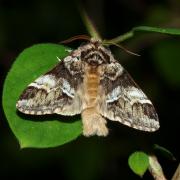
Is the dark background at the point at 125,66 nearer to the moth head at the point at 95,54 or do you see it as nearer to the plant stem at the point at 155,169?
the moth head at the point at 95,54

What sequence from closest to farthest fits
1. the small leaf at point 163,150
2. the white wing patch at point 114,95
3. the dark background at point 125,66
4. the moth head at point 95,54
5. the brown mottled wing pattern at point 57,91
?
the small leaf at point 163,150 → the brown mottled wing pattern at point 57,91 → the white wing patch at point 114,95 → the moth head at point 95,54 → the dark background at point 125,66

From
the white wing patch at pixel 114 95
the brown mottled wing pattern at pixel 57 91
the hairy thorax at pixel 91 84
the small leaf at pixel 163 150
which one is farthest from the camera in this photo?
the white wing patch at pixel 114 95

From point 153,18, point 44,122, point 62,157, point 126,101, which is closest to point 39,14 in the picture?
point 153,18

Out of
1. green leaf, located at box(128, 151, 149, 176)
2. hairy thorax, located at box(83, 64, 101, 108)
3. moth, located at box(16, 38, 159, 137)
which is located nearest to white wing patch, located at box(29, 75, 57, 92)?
moth, located at box(16, 38, 159, 137)

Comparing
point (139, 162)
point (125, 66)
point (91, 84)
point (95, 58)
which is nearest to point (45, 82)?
point (91, 84)

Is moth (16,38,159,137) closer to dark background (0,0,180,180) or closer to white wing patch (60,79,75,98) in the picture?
white wing patch (60,79,75,98)

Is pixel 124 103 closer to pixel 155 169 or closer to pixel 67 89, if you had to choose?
pixel 67 89

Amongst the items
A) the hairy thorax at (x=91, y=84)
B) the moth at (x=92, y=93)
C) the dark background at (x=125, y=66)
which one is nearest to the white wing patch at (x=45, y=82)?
the moth at (x=92, y=93)
